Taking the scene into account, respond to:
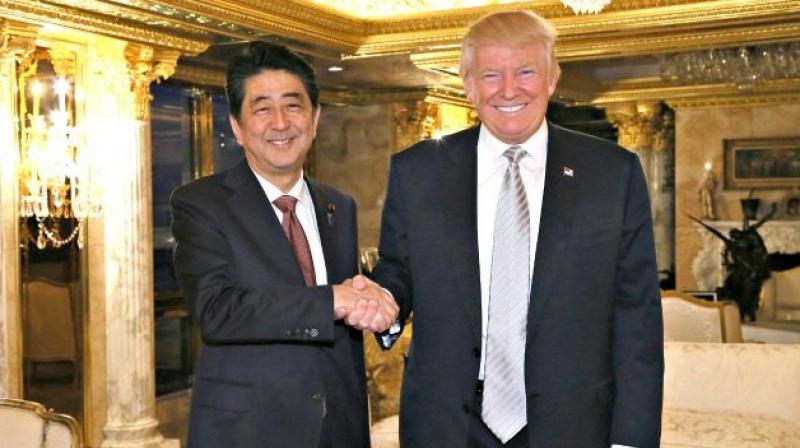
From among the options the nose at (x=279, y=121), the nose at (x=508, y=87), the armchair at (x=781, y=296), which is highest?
the nose at (x=508, y=87)

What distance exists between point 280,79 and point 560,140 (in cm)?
68

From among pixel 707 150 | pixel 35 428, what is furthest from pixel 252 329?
pixel 707 150

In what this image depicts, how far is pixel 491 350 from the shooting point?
2.24 metres

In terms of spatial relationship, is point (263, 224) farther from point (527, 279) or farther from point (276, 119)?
point (527, 279)

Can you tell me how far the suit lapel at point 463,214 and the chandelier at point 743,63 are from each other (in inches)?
310

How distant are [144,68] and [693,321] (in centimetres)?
430

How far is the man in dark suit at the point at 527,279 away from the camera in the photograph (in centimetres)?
222

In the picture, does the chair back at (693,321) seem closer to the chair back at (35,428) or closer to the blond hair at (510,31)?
the chair back at (35,428)

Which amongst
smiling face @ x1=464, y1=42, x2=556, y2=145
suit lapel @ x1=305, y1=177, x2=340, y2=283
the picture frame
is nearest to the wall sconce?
suit lapel @ x1=305, y1=177, x2=340, y2=283

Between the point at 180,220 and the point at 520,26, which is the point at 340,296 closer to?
the point at 180,220

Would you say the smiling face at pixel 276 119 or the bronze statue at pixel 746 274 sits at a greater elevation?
the smiling face at pixel 276 119

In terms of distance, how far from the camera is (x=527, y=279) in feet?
7.25

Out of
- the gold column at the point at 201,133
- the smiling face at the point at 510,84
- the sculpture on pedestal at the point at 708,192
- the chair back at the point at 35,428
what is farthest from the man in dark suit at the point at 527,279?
the sculpture on pedestal at the point at 708,192

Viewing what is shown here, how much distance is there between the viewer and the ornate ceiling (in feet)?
21.9
